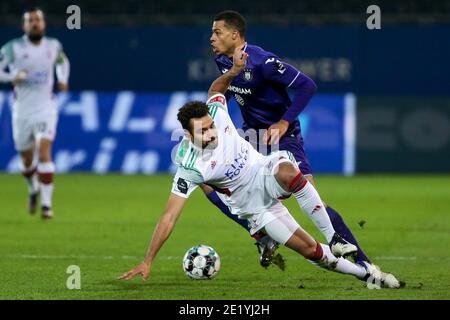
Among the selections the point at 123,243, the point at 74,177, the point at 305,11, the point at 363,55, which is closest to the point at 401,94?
the point at 363,55

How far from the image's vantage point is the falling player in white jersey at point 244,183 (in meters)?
7.54

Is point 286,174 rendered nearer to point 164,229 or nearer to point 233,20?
point 164,229

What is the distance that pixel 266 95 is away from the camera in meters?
8.80

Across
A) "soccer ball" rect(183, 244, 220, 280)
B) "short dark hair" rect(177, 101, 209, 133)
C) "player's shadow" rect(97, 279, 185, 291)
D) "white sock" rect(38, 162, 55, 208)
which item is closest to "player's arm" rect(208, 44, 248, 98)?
"short dark hair" rect(177, 101, 209, 133)

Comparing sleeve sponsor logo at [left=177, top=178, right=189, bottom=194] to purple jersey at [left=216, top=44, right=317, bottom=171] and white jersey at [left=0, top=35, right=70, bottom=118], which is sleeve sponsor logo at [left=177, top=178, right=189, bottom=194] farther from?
white jersey at [left=0, top=35, right=70, bottom=118]

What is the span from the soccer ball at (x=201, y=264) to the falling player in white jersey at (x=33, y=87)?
5.99 metres

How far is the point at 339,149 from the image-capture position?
20.6 meters

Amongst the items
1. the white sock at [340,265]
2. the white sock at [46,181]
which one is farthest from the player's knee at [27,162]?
the white sock at [340,265]

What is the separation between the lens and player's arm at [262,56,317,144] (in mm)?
8414

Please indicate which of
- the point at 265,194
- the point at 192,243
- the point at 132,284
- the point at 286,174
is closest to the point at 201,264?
the point at 132,284

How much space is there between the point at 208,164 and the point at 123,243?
3.66 metres

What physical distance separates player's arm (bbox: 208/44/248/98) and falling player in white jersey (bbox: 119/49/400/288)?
0.97 feet

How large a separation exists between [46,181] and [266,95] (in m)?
5.70

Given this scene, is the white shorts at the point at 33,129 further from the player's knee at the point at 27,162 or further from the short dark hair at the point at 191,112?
the short dark hair at the point at 191,112
